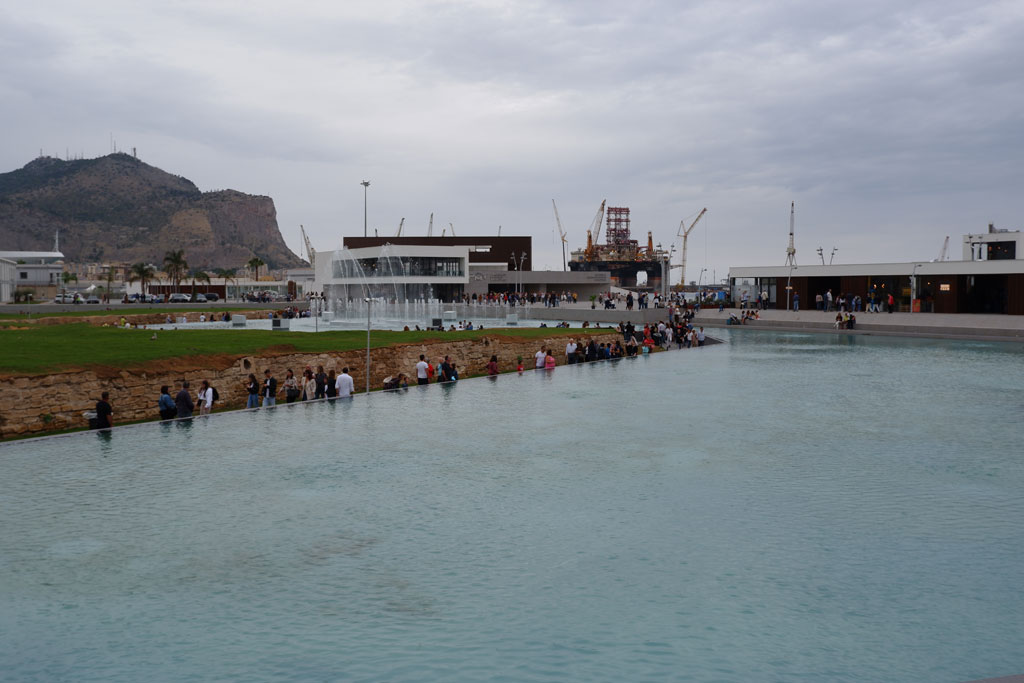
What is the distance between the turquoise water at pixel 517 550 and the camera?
883cm

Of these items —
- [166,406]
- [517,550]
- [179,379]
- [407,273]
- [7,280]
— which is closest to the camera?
[517,550]

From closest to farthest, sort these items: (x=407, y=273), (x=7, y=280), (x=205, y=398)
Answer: (x=205, y=398)
(x=407, y=273)
(x=7, y=280)

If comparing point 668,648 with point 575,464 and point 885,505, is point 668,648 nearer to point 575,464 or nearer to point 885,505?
point 885,505

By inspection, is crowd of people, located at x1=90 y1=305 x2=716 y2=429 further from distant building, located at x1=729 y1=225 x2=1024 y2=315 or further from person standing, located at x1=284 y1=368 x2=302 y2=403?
distant building, located at x1=729 y1=225 x2=1024 y2=315

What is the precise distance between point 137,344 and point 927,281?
59.9 metres

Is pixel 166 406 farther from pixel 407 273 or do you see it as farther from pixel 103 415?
pixel 407 273

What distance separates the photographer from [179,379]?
996 inches

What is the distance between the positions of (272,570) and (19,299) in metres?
96.4

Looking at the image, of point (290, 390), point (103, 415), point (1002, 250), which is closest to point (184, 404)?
point (103, 415)

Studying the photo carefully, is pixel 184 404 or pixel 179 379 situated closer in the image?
pixel 184 404

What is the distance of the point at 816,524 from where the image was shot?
13.1 metres

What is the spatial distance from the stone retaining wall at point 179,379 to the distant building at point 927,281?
41627mm

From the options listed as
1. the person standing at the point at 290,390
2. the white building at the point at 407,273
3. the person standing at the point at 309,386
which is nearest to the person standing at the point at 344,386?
the person standing at the point at 309,386

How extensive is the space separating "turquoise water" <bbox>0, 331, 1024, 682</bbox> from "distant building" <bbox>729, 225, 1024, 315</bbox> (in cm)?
4455
